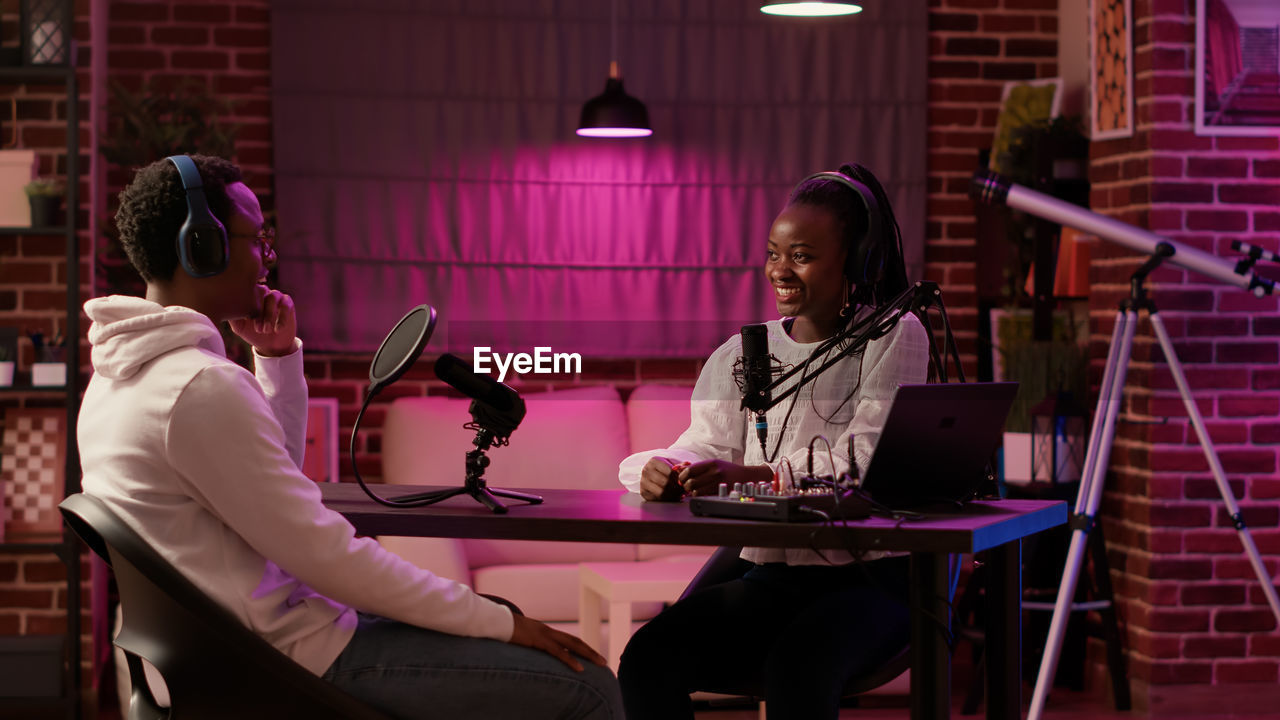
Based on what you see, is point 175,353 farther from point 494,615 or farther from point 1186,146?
point 1186,146

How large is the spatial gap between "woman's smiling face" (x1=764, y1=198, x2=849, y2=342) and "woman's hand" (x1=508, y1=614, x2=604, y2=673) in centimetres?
84

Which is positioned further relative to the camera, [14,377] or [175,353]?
[14,377]

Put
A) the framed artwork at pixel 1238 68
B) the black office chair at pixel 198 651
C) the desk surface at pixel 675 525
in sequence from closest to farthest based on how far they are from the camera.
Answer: the black office chair at pixel 198 651 < the desk surface at pixel 675 525 < the framed artwork at pixel 1238 68

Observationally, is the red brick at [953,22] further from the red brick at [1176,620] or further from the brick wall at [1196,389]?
the red brick at [1176,620]

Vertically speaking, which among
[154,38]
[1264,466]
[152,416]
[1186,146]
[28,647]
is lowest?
[28,647]

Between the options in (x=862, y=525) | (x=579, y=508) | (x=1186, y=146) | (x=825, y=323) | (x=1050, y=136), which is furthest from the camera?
(x=1050, y=136)

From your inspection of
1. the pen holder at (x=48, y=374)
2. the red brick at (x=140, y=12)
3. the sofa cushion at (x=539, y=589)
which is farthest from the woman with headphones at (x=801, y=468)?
the red brick at (x=140, y=12)

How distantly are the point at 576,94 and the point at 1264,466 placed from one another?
235 centimetres

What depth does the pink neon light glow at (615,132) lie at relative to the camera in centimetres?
411

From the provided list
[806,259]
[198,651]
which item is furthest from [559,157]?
[198,651]

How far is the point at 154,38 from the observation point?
14.2ft

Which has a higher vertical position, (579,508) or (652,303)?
(652,303)

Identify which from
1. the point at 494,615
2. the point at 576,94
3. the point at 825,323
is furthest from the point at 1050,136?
the point at 494,615

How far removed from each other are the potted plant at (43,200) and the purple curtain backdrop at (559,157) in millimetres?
679
